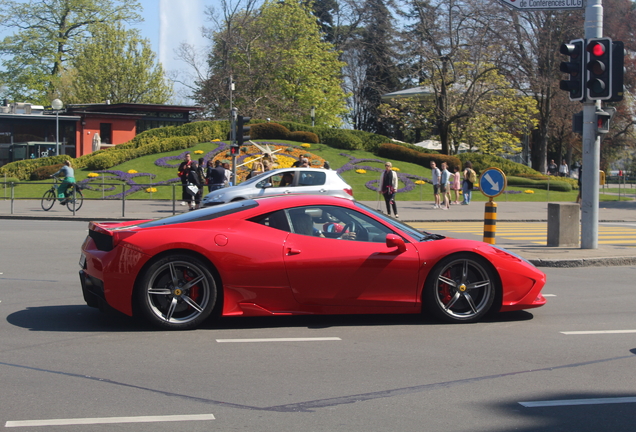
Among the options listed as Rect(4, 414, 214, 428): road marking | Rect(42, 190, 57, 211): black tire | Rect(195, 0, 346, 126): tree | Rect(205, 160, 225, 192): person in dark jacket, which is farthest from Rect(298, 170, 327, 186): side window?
Rect(195, 0, 346, 126): tree

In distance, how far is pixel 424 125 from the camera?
2103 inches

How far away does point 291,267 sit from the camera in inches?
264

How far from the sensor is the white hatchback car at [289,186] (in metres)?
19.9

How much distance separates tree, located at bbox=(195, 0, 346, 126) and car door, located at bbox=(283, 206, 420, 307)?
48.4 m

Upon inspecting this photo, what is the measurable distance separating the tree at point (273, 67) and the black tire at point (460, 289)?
48.5 meters

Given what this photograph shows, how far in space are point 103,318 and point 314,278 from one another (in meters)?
2.31

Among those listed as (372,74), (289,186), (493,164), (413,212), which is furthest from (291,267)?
(372,74)

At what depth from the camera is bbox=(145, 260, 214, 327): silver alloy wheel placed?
21.5 feet

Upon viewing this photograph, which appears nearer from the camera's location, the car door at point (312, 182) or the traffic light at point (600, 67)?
the traffic light at point (600, 67)

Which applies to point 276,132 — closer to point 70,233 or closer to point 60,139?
point 60,139

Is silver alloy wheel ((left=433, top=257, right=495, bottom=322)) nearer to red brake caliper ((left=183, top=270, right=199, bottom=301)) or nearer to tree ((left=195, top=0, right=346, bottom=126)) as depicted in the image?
red brake caliper ((left=183, top=270, right=199, bottom=301))

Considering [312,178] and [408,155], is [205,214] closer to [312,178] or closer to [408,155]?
[312,178]

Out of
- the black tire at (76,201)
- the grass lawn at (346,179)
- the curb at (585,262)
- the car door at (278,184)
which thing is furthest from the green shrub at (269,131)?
the curb at (585,262)

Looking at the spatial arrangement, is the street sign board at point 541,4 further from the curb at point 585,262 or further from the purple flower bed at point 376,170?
the purple flower bed at point 376,170
